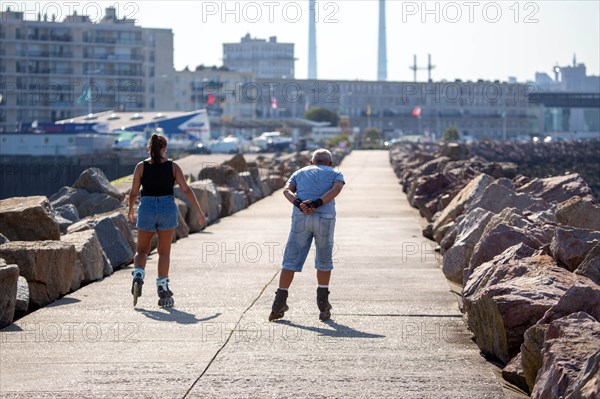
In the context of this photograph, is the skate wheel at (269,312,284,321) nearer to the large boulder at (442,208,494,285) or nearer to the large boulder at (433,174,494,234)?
the large boulder at (442,208,494,285)

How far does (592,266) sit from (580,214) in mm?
4256

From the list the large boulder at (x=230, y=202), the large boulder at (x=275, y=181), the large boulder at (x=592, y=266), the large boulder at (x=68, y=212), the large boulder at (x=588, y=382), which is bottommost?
the large boulder at (x=275, y=181)

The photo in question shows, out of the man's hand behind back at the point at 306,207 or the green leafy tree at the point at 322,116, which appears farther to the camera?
the green leafy tree at the point at 322,116

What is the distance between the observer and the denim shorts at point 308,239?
35.6ft

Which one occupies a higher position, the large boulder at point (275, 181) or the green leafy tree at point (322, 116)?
the green leafy tree at point (322, 116)

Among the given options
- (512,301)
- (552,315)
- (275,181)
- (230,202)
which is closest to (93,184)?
(230,202)

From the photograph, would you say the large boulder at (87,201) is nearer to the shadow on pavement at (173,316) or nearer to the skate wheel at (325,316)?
the shadow on pavement at (173,316)

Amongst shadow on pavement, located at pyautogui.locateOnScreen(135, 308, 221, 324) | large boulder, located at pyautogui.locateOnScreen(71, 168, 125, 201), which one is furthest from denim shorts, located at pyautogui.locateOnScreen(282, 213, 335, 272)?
large boulder, located at pyautogui.locateOnScreen(71, 168, 125, 201)

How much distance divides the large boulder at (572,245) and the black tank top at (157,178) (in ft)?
11.9

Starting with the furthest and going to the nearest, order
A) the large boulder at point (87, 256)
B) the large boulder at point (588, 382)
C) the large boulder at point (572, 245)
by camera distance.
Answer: the large boulder at point (87, 256) < the large boulder at point (572, 245) < the large boulder at point (588, 382)

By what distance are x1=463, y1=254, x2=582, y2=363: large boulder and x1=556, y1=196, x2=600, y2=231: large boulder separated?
367 cm

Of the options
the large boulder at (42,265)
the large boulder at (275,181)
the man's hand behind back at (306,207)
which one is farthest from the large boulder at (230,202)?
the man's hand behind back at (306,207)

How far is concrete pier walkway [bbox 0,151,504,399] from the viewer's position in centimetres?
812

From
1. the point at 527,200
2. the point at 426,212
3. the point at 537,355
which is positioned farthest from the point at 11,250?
the point at 426,212
